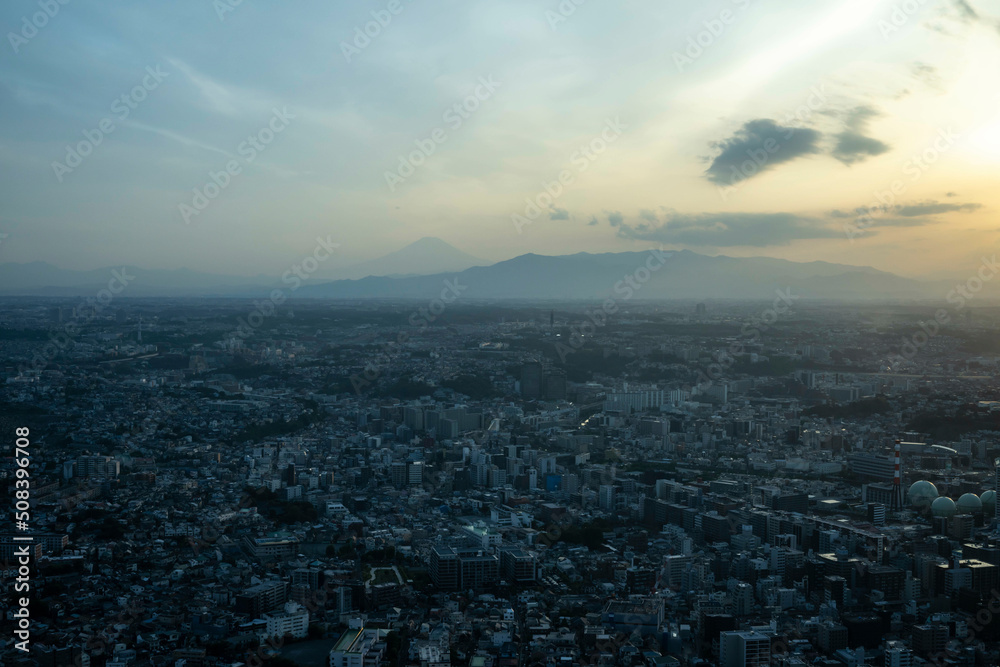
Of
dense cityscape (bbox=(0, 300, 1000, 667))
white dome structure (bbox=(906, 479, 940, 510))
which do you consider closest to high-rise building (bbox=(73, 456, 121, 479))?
dense cityscape (bbox=(0, 300, 1000, 667))

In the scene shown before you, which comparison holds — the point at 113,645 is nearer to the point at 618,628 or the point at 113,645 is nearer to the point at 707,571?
the point at 618,628

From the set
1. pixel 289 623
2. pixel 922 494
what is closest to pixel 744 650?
pixel 289 623

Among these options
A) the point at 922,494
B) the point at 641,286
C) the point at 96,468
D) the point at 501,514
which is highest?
the point at 641,286

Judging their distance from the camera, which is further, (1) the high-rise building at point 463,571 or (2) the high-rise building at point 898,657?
(1) the high-rise building at point 463,571

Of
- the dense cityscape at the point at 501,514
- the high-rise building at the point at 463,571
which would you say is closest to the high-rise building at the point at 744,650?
the dense cityscape at the point at 501,514

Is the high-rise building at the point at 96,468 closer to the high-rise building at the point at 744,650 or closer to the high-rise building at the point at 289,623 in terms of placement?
the high-rise building at the point at 289,623

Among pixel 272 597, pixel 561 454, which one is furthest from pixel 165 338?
pixel 272 597

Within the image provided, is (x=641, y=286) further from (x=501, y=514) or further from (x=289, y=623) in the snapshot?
(x=289, y=623)

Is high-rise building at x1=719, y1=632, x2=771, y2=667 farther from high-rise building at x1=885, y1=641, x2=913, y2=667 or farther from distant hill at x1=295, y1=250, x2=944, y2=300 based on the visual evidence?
distant hill at x1=295, y1=250, x2=944, y2=300
